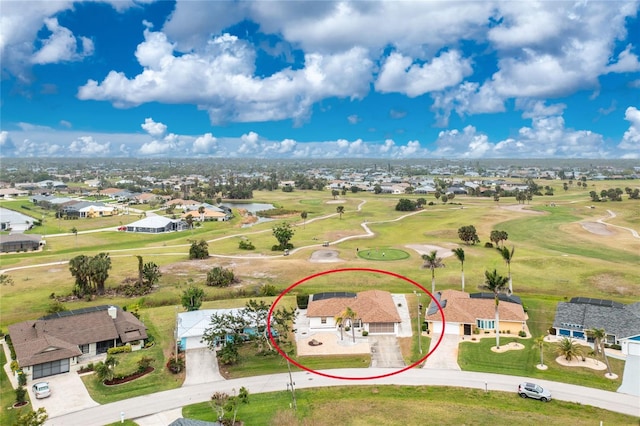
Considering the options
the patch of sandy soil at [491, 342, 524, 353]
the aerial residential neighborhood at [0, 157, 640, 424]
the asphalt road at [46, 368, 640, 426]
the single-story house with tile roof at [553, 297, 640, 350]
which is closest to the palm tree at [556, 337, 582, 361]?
the aerial residential neighborhood at [0, 157, 640, 424]

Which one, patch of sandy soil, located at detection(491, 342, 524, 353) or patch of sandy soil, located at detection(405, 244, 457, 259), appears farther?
patch of sandy soil, located at detection(405, 244, 457, 259)

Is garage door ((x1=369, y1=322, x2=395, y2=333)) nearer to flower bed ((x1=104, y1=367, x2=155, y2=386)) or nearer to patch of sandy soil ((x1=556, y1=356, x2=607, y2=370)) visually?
patch of sandy soil ((x1=556, y1=356, x2=607, y2=370))

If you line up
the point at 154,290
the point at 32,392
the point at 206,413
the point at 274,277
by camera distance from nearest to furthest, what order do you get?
the point at 206,413 < the point at 32,392 < the point at 154,290 < the point at 274,277

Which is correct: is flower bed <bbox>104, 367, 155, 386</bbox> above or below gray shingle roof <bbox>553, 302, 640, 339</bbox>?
below

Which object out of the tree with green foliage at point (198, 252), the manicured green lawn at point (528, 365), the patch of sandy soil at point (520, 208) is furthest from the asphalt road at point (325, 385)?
the patch of sandy soil at point (520, 208)

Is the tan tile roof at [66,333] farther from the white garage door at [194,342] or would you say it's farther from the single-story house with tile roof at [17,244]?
the single-story house with tile roof at [17,244]

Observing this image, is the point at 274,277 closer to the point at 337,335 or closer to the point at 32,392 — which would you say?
the point at 337,335

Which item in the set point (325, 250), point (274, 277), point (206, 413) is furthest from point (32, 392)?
point (325, 250)
